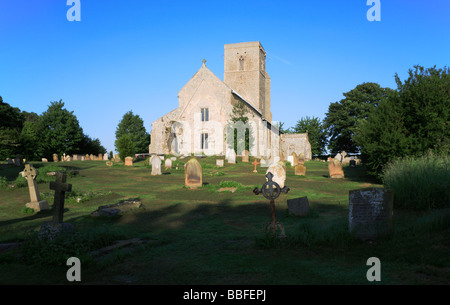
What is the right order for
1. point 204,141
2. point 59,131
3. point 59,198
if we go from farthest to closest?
point 59,131
point 204,141
point 59,198

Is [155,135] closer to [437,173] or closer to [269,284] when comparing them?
[437,173]

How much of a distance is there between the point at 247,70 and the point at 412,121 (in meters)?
41.2

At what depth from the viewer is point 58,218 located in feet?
24.4

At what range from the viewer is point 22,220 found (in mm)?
10289

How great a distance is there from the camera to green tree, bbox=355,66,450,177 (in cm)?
1603

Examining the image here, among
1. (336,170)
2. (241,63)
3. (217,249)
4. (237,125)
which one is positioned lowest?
(217,249)

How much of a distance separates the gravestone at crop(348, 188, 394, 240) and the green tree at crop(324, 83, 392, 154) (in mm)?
48558

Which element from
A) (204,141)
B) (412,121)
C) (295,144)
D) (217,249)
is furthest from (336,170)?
(295,144)

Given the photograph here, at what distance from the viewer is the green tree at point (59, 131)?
50584 millimetres

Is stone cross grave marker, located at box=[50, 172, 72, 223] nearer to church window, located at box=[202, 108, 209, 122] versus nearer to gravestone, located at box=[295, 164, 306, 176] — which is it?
gravestone, located at box=[295, 164, 306, 176]

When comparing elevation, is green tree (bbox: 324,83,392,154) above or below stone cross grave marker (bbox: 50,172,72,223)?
above

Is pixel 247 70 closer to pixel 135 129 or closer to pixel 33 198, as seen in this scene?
pixel 135 129

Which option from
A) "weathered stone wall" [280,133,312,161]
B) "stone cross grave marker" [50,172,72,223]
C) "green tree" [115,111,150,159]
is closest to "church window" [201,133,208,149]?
"weathered stone wall" [280,133,312,161]
